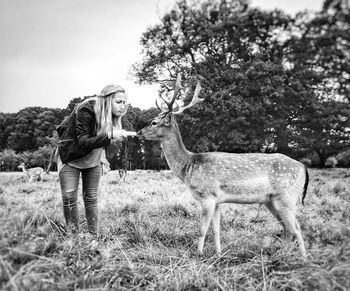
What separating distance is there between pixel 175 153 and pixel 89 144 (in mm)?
1629

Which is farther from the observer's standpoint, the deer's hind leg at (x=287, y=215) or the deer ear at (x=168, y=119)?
the deer ear at (x=168, y=119)

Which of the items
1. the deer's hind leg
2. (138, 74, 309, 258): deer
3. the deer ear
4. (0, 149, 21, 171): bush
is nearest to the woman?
the deer ear

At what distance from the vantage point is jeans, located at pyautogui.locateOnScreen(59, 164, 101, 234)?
3.24 meters

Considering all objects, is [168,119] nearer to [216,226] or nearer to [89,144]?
[89,144]

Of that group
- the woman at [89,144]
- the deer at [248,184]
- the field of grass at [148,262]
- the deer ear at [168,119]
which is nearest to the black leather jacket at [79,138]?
the woman at [89,144]

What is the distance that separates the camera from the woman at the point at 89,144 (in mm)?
3119

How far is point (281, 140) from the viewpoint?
1494cm

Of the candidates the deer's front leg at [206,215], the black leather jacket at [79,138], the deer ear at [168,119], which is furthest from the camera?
the deer ear at [168,119]

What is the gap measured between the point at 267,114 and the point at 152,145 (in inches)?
696

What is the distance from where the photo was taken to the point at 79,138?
10.3ft

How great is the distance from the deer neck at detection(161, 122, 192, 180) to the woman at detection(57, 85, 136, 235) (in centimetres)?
118

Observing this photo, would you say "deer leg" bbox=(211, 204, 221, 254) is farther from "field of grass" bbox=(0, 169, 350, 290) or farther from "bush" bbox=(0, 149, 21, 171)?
"bush" bbox=(0, 149, 21, 171)

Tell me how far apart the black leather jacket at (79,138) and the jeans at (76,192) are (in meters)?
0.19

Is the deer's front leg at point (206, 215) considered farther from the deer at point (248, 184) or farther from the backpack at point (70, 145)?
the backpack at point (70, 145)
